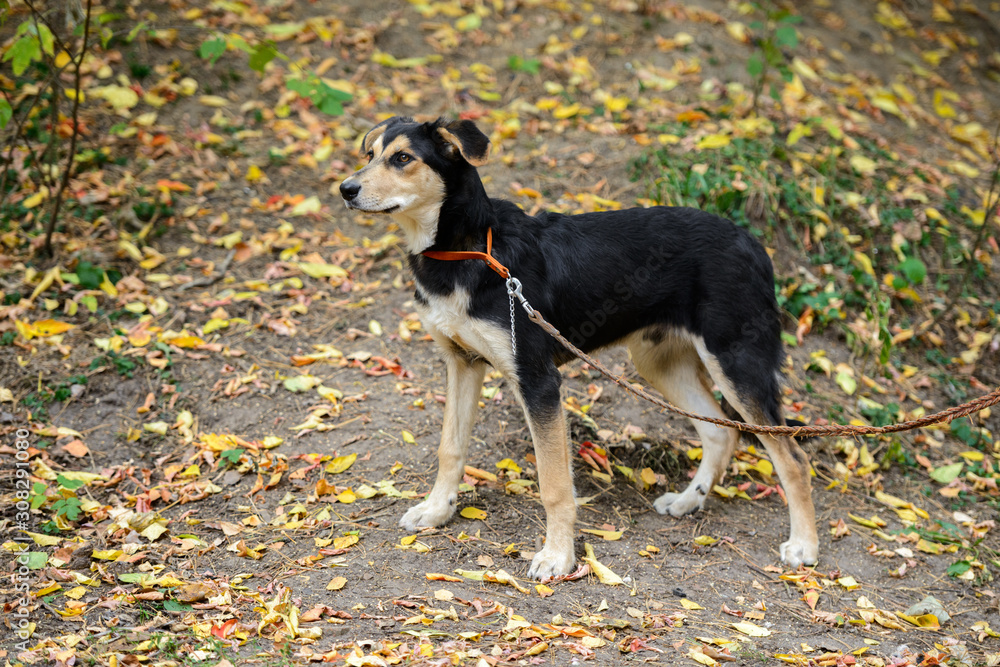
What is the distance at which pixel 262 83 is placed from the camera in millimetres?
7852

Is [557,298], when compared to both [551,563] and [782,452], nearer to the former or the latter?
[551,563]

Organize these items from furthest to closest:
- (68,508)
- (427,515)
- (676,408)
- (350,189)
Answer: (427,515) → (68,508) → (676,408) → (350,189)

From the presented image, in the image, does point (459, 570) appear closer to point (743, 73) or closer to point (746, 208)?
point (746, 208)

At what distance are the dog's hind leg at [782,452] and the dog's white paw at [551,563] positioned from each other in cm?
125

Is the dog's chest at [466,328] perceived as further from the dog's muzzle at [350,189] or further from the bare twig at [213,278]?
the bare twig at [213,278]

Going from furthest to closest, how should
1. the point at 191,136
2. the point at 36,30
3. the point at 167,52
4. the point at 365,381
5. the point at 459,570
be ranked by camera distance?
1. the point at 167,52
2. the point at 191,136
3. the point at 365,381
4. the point at 36,30
5. the point at 459,570

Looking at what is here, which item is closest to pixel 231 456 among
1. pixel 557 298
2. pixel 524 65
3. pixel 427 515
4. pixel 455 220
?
pixel 427 515

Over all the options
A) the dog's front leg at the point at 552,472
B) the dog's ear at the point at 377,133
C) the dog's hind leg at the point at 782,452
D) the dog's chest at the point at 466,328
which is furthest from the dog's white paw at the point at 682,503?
the dog's ear at the point at 377,133

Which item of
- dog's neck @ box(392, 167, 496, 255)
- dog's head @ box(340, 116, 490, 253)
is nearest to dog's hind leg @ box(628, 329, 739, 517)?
dog's neck @ box(392, 167, 496, 255)

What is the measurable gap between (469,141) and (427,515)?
2.00 metres

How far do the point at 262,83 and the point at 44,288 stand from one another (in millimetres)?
3270

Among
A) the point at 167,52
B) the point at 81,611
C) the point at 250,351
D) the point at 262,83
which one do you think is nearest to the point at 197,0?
the point at 167,52

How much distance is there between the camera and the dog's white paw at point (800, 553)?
Result: 169 inches

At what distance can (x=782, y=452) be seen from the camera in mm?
4328
